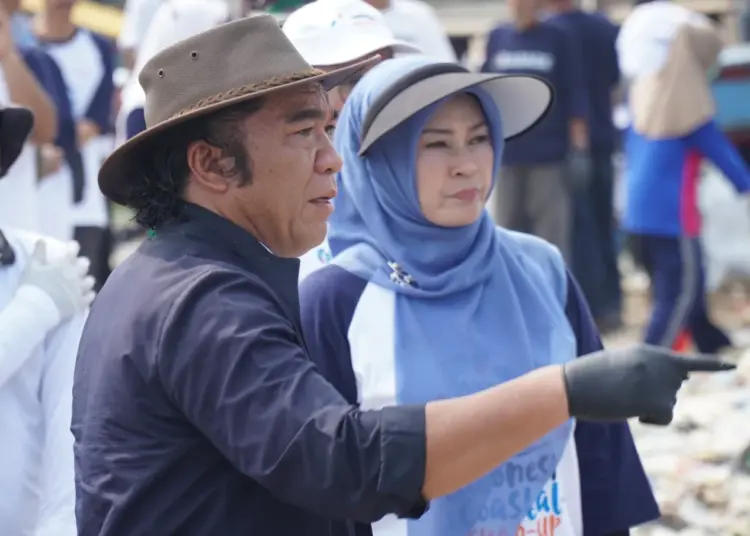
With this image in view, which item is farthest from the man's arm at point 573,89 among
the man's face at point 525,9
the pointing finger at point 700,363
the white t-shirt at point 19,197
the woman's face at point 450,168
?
the pointing finger at point 700,363

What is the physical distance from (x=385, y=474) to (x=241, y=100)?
0.60 metres

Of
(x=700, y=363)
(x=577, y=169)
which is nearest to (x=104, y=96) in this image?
(x=577, y=169)

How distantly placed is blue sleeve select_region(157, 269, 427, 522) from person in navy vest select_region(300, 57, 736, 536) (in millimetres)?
895

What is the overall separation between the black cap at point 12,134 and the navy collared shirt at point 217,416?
1.02m

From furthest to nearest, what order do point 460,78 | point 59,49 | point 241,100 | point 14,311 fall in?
1. point 59,49
2. point 460,78
3. point 14,311
4. point 241,100

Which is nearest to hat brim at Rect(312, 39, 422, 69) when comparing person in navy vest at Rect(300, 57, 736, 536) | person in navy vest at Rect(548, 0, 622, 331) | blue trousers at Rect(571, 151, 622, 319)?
person in navy vest at Rect(300, 57, 736, 536)

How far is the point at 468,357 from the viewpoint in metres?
3.09

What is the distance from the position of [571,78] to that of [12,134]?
5.78m

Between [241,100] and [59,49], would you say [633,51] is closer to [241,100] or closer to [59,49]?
[59,49]

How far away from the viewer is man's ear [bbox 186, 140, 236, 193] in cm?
227

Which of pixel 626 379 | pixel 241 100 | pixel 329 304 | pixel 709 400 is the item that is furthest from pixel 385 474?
pixel 709 400

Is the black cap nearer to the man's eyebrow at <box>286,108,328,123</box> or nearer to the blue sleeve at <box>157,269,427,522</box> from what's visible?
the man's eyebrow at <box>286,108,328,123</box>

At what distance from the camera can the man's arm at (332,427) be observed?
6.49 feet

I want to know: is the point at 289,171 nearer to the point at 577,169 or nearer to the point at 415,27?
the point at 415,27
